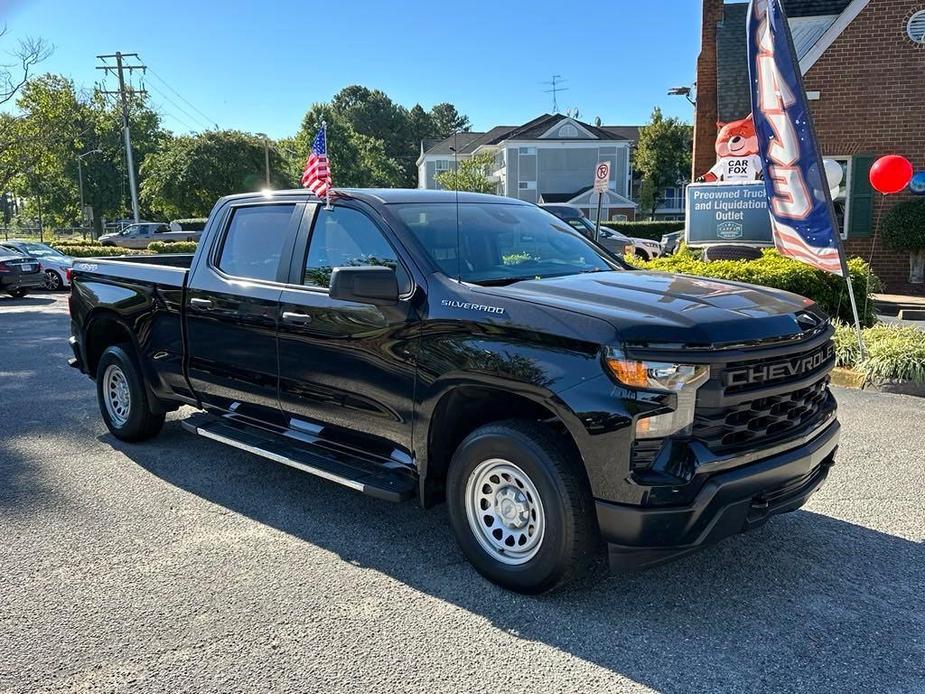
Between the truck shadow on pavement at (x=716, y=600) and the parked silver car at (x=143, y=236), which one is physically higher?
the parked silver car at (x=143, y=236)

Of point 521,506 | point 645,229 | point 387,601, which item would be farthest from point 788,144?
point 645,229

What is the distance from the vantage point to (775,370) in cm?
329

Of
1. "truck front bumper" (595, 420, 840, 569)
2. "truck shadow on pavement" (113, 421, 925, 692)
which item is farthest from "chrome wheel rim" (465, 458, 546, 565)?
"truck front bumper" (595, 420, 840, 569)

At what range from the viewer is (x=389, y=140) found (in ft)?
322

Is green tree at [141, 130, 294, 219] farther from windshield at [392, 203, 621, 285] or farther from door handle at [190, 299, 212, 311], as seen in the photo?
windshield at [392, 203, 621, 285]

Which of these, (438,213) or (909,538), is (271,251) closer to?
(438,213)

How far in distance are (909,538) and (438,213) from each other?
3.17 metres

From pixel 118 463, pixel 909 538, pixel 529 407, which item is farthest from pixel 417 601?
pixel 118 463

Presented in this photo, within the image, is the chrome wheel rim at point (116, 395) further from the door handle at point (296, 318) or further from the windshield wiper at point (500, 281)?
the windshield wiper at point (500, 281)

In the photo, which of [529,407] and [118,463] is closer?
[529,407]

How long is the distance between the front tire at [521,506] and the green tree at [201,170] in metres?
47.9

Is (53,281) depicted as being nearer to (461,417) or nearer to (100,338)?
(100,338)

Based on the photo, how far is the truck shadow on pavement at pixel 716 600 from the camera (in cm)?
294

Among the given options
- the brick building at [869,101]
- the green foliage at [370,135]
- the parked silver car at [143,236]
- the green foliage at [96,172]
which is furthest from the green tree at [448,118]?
the brick building at [869,101]
